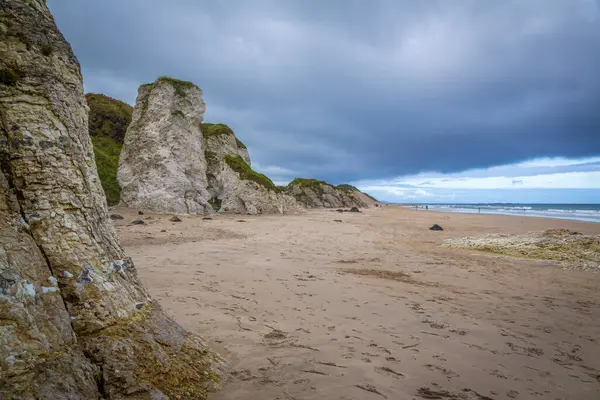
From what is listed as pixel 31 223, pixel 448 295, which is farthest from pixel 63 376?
pixel 448 295

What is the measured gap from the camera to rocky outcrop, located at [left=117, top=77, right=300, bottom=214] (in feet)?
83.9

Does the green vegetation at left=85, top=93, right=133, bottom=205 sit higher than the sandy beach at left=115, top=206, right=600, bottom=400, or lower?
higher

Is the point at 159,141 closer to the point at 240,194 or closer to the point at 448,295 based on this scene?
the point at 240,194

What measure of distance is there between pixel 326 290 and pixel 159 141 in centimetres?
2384

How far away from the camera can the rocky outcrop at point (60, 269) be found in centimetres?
244

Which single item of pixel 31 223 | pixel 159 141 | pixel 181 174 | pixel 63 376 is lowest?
pixel 63 376

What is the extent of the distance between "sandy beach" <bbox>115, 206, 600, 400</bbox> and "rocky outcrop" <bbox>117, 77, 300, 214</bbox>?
1559cm

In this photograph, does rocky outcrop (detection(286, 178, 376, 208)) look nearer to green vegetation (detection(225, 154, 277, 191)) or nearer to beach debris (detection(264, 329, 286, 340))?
green vegetation (detection(225, 154, 277, 191))

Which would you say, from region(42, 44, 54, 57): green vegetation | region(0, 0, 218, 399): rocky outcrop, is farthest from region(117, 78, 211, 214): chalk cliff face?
region(0, 0, 218, 399): rocky outcrop

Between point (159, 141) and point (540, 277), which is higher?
point (159, 141)

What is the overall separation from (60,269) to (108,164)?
29332 millimetres

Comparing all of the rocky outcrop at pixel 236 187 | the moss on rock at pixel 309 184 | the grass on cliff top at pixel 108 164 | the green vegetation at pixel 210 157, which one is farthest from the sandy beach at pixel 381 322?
the moss on rock at pixel 309 184

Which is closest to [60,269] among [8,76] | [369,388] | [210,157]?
[8,76]

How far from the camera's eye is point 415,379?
12.9ft
